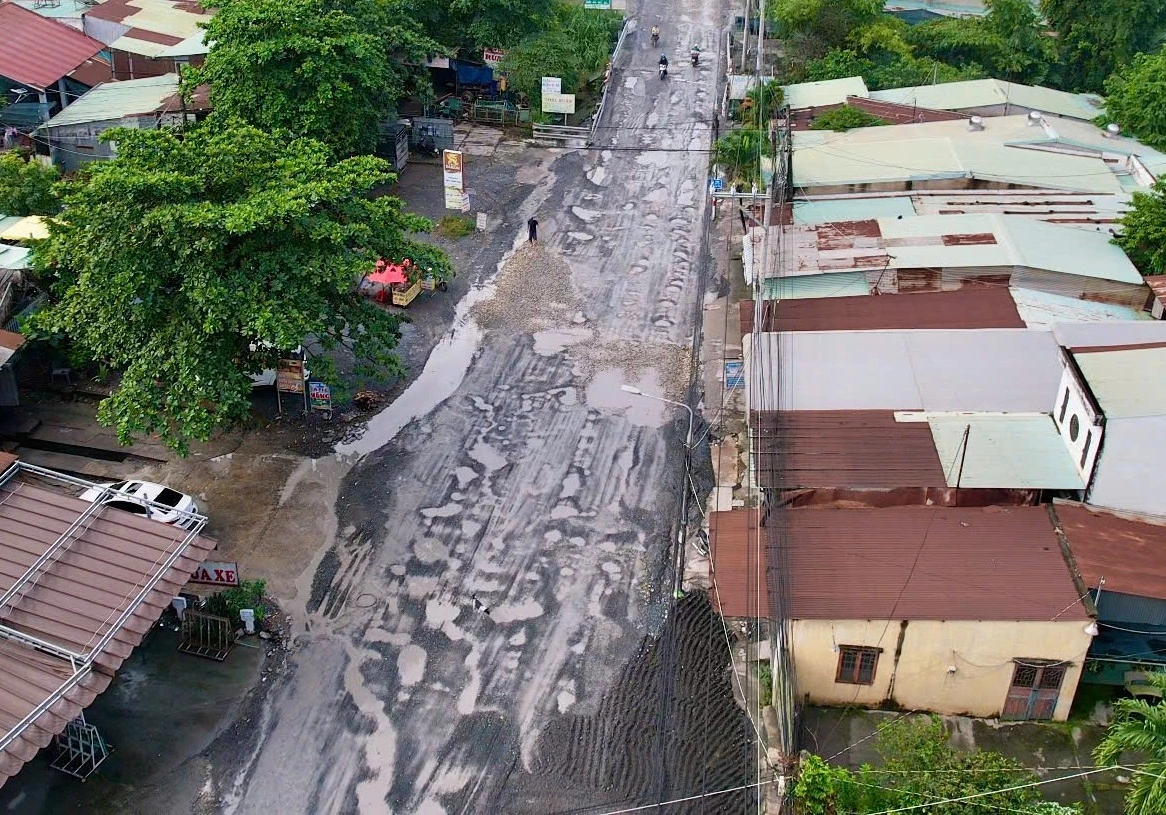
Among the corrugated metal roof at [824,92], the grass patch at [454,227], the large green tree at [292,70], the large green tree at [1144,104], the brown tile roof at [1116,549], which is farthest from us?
the corrugated metal roof at [824,92]

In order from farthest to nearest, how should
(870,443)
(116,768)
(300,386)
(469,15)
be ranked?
(469,15) → (300,386) → (870,443) → (116,768)

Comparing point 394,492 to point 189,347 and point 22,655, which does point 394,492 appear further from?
point 22,655

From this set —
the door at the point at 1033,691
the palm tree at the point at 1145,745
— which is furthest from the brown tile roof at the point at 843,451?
the palm tree at the point at 1145,745

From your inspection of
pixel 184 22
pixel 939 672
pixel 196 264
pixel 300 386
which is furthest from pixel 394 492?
pixel 184 22

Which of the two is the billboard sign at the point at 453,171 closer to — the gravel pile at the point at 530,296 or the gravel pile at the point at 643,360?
the gravel pile at the point at 530,296

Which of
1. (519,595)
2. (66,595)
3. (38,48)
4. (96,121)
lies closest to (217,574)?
(66,595)

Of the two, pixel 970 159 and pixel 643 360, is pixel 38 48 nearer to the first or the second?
pixel 643 360
